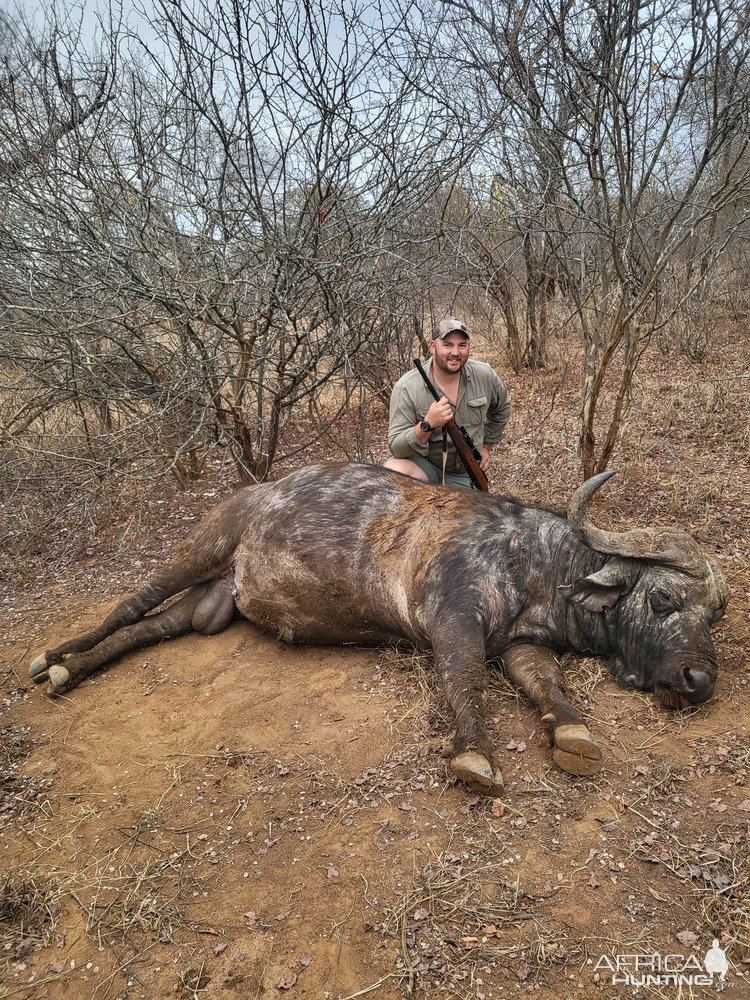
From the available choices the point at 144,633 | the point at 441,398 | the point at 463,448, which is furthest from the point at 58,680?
the point at 441,398

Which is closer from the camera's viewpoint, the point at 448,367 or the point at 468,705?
the point at 468,705

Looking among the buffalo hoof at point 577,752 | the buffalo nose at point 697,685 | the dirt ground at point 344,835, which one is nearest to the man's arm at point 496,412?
the dirt ground at point 344,835

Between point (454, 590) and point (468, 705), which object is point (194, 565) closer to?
point (454, 590)

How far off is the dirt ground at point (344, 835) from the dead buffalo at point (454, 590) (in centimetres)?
17

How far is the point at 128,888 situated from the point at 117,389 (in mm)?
4567

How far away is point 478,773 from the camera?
9.20 feet

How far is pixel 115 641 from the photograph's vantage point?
4.36 m

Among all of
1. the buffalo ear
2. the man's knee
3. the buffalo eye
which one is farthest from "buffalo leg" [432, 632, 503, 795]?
the man's knee

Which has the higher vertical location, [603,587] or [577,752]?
[603,587]

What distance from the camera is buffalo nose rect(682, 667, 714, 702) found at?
10.3 feet

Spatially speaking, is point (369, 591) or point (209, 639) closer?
point (369, 591)

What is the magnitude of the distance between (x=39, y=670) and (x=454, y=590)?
2691 mm

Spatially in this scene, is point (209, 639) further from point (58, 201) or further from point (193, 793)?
point (58, 201)

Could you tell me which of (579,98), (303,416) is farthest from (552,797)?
(303,416)
